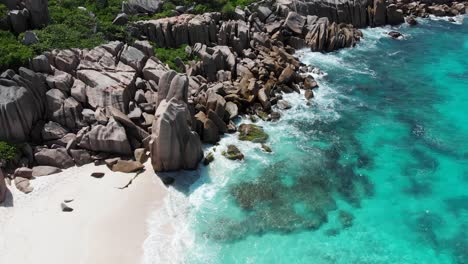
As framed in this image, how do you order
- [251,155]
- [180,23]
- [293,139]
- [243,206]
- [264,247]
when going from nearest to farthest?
[264,247] → [243,206] → [251,155] → [293,139] → [180,23]

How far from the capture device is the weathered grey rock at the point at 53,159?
37.2 meters

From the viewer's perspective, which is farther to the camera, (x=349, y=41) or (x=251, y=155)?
(x=349, y=41)

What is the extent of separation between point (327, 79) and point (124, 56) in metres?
24.1

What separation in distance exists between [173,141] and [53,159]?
977cm

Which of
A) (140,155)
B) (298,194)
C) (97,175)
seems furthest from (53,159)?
(298,194)

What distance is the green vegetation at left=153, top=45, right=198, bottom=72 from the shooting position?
50.5 meters

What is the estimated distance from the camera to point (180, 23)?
183ft

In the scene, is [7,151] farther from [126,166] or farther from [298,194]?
[298,194]

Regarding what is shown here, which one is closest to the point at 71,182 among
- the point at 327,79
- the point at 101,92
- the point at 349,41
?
the point at 101,92

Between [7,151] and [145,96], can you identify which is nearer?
[7,151]

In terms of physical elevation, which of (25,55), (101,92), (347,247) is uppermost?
(25,55)

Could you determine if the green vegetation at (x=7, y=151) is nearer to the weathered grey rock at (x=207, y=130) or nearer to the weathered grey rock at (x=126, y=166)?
the weathered grey rock at (x=126, y=166)

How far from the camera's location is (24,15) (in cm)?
4641

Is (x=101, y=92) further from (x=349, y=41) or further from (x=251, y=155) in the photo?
(x=349, y=41)
